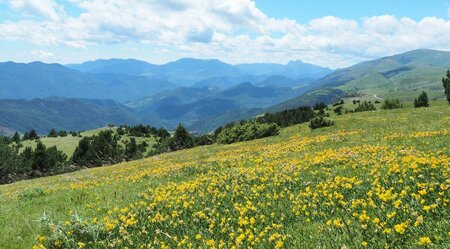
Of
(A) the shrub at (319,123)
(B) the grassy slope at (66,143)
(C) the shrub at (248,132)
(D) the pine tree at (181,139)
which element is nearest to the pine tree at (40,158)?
(B) the grassy slope at (66,143)

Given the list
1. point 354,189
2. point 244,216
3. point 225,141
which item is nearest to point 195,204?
point 244,216

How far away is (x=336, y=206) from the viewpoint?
326 inches

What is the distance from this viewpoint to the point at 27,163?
73.6 meters

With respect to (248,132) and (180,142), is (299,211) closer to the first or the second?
(248,132)

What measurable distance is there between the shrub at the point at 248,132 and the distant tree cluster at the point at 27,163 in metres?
23.9

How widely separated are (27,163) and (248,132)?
50866 millimetres

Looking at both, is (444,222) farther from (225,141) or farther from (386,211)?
(225,141)

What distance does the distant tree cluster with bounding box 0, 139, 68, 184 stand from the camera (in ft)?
199

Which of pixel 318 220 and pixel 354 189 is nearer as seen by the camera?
pixel 318 220

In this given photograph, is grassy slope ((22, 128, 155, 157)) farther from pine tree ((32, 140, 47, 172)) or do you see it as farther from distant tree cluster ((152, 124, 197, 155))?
distant tree cluster ((152, 124, 197, 155))

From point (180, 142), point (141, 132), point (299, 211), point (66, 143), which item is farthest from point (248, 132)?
point (141, 132)

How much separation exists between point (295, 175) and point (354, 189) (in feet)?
9.91

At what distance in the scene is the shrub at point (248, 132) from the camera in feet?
142

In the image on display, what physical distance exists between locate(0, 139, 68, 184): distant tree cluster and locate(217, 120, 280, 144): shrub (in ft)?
78.3
